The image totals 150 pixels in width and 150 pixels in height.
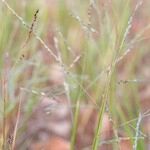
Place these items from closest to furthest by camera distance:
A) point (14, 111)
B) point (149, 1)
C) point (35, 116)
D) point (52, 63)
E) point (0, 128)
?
point (0, 128) → point (14, 111) → point (35, 116) → point (52, 63) → point (149, 1)

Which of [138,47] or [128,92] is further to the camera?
[138,47]

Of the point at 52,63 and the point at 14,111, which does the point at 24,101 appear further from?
the point at 52,63

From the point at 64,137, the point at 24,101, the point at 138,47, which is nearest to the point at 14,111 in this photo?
the point at 24,101

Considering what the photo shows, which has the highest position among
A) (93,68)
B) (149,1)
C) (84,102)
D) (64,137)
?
Answer: (149,1)

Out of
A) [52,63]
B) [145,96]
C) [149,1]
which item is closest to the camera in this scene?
[145,96]

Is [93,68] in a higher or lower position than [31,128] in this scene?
higher

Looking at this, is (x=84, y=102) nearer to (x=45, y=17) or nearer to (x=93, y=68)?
(x=93, y=68)

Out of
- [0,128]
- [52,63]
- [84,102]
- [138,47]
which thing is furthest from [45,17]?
[0,128]
